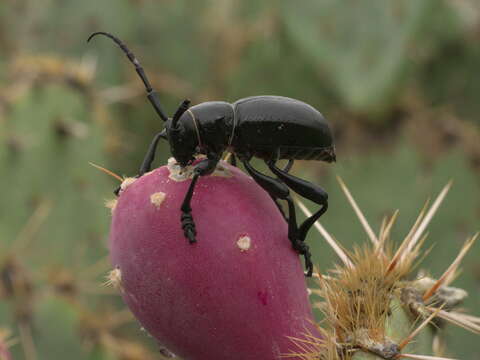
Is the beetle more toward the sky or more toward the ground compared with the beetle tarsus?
more toward the sky

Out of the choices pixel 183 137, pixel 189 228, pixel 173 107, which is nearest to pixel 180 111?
pixel 183 137

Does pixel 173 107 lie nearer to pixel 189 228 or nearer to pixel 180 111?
pixel 180 111

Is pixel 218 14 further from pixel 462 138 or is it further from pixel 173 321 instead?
pixel 173 321

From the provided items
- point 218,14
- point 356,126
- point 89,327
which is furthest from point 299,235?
point 218,14

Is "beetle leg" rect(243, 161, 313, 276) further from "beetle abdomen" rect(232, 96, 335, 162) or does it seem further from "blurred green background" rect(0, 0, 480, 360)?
"blurred green background" rect(0, 0, 480, 360)

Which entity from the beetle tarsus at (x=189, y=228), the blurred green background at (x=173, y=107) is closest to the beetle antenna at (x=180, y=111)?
the beetle tarsus at (x=189, y=228)

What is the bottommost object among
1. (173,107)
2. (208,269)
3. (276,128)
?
(173,107)

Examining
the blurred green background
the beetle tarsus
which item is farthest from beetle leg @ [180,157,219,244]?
the blurred green background
